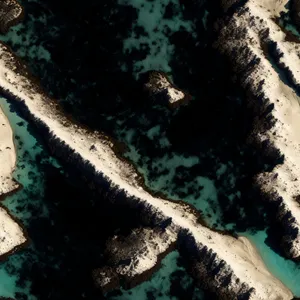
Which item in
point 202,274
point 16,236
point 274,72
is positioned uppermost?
point 274,72

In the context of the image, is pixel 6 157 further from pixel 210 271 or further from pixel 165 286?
pixel 210 271

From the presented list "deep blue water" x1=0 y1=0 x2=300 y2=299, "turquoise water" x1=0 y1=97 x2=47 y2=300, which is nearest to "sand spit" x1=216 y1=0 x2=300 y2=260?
"deep blue water" x1=0 y1=0 x2=300 y2=299

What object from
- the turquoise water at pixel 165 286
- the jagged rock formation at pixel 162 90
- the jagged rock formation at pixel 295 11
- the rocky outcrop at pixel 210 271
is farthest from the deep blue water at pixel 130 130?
the jagged rock formation at pixel 295 11

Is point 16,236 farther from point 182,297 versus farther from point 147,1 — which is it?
point 147,1

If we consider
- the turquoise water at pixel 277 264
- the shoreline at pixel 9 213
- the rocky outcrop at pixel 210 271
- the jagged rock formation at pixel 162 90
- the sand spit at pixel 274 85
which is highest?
the sand spit at pixel 274 85

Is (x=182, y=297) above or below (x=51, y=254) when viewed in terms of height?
above

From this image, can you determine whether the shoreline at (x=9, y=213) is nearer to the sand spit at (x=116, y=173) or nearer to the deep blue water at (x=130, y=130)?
the deep blue water at (x=130, y=130)

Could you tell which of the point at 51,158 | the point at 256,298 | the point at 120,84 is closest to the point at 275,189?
the point at 256,298

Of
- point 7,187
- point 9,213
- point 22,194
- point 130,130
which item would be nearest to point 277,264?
point 130,130
